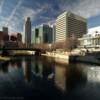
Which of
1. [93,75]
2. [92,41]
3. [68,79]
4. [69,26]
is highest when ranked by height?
[69,26]

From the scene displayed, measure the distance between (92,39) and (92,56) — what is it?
190 feet

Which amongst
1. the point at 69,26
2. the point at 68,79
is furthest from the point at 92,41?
the point at 68,79

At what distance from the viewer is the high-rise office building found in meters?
169

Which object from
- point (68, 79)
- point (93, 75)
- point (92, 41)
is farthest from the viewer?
point (92, 41)

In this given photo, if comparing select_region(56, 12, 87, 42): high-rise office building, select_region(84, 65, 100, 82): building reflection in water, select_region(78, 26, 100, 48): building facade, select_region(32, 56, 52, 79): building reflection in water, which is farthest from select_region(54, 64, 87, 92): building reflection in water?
select_region(56, 12, 87, 42): high-rise office building

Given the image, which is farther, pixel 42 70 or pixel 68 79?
pixel 42 70

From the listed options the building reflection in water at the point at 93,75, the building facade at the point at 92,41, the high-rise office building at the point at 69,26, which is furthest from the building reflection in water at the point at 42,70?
the high-rise office building at the point at 69,26

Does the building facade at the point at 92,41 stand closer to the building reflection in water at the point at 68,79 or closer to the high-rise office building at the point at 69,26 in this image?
the high-rise office building at the point at 69,26

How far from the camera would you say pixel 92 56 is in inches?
2822

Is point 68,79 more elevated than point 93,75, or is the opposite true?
point 93,75

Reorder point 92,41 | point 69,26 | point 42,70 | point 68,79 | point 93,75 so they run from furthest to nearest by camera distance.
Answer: point 69,26 → point 92,41 → point 42,70 → point 93,75 → point 68,79

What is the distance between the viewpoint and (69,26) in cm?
17088

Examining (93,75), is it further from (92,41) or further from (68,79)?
(92,41)

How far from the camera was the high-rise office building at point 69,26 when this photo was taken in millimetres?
169125
